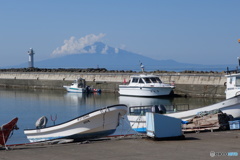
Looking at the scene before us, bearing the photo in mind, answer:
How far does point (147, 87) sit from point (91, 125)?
26927 mm

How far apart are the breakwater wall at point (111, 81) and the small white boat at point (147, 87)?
2383 millimetres

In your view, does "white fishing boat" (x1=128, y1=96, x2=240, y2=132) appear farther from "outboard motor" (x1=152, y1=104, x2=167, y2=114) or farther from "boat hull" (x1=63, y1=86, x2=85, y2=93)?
"boat hull" (x1=63, y1=86, x2=85, y2=93)

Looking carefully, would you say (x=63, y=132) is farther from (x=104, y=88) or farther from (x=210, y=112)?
(x=104, y=88)

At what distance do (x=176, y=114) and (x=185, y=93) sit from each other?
994 inches

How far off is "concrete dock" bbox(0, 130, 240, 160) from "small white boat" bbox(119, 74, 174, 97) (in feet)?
90.4

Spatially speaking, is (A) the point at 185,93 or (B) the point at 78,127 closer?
(B) the point at 78,127

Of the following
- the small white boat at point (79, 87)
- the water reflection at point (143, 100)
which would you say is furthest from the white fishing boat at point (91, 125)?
the small white boat at point (79, 87)

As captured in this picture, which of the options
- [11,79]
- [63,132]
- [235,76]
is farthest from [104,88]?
[63,132]

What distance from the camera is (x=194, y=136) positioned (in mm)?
13391

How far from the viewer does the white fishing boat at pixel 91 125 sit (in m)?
14.4

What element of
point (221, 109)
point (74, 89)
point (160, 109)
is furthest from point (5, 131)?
point (74, 89)

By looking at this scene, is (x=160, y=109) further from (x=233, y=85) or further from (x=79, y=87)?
(x=79, y=87)

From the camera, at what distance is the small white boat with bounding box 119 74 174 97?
4066 centimetres

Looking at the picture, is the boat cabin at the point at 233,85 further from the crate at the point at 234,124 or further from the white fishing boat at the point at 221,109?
the crate at the point at 234,124
